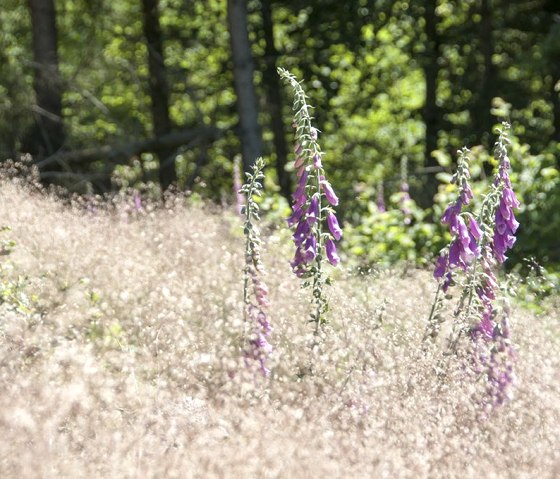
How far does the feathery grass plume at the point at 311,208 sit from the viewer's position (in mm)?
5215

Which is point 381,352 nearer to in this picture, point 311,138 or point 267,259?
point 311,138

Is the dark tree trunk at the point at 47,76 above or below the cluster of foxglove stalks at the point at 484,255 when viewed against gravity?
below

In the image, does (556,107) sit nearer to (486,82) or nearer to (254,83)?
(486,82)

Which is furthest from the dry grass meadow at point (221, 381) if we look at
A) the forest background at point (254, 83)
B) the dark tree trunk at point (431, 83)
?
the dark tree trunk at point (431, 83)

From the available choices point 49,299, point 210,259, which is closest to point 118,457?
point 49,299

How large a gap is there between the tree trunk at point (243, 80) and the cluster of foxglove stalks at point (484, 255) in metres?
8.03

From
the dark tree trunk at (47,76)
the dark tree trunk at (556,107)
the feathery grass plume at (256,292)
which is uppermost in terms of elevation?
the feathery grass plume at (256,292)

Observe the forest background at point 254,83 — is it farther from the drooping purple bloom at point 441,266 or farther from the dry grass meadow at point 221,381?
the drooping purple bloom at point 441,266

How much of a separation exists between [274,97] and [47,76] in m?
3.95

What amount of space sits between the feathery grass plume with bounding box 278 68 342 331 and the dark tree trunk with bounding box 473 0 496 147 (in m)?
11.0

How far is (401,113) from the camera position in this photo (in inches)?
734

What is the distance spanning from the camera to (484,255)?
5.23 metres

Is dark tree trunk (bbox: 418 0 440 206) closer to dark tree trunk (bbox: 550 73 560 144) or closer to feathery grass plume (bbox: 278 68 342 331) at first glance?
dark tree trunk (bbox: 550 73 560 144)

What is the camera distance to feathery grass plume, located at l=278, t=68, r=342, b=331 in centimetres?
521
